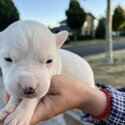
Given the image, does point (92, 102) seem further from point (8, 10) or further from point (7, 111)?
point (8, 10)

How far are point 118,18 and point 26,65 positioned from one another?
3647 centimetres

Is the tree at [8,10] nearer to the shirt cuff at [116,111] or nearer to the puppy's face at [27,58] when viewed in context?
the shirt cuff at [116,111]

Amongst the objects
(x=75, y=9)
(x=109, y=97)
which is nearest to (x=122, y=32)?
(x=75, y=9)

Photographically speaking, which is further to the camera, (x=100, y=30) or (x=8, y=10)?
(x=100, y=30)

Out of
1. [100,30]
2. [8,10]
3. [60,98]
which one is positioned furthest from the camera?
[100,30]

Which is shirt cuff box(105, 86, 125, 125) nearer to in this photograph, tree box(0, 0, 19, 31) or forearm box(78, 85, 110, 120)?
forearm box(78, 85, 110, 120)

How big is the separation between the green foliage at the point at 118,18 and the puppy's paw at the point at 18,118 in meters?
36.1

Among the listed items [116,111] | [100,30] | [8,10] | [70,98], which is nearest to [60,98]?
[70,98]

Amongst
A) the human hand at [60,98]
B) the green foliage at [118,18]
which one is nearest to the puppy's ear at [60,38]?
the human hand at [60,98]

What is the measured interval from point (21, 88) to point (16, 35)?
0.71 feet

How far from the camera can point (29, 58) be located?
4.39ft

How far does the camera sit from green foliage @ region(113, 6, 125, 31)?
36.9 meters

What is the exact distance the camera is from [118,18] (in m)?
37.1

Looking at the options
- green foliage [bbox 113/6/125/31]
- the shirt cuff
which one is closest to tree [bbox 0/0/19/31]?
green foliage [bbox 113/6/125/31]
